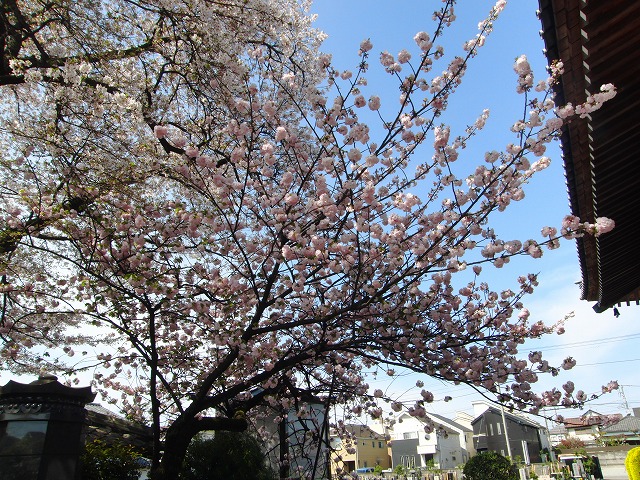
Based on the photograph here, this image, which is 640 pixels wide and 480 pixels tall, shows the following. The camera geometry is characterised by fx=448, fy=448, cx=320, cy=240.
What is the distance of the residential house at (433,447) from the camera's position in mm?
40719

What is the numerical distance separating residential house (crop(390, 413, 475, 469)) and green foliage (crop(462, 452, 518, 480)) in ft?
71.3

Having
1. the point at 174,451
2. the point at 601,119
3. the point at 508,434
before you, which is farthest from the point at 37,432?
the point at 508,434

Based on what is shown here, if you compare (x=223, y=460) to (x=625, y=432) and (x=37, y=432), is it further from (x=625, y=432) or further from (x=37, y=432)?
(x=625, y=432)

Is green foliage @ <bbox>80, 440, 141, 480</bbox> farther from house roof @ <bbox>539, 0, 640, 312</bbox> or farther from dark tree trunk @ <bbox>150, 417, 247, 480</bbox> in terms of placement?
house roof @ <bbox>539, 0, 640, 312</bbox>

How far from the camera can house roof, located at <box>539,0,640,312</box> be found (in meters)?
2.64

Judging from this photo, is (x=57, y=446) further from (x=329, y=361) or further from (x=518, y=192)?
(x=518, y=192)

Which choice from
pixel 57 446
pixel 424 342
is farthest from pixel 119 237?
pixel 424 342

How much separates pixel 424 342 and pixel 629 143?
331cm

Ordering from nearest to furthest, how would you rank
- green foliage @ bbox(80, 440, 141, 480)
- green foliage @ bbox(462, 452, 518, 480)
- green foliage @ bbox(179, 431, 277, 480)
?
green foliage @ bbox(80, 440, 141, 480) < green foliage @ bbox(179, 431, 277, 480) < green foliage @ bbox(462, 452, 518, 480)

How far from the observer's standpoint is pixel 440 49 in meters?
4.91

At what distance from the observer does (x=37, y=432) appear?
15.6ft

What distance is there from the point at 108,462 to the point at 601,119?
7181 mm

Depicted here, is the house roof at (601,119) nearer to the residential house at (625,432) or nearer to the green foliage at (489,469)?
the green foliage at (489,469)

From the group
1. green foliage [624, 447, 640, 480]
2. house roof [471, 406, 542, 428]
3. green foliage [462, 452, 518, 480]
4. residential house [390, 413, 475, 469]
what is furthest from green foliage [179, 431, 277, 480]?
house roof [471, 406, 542, 428]
